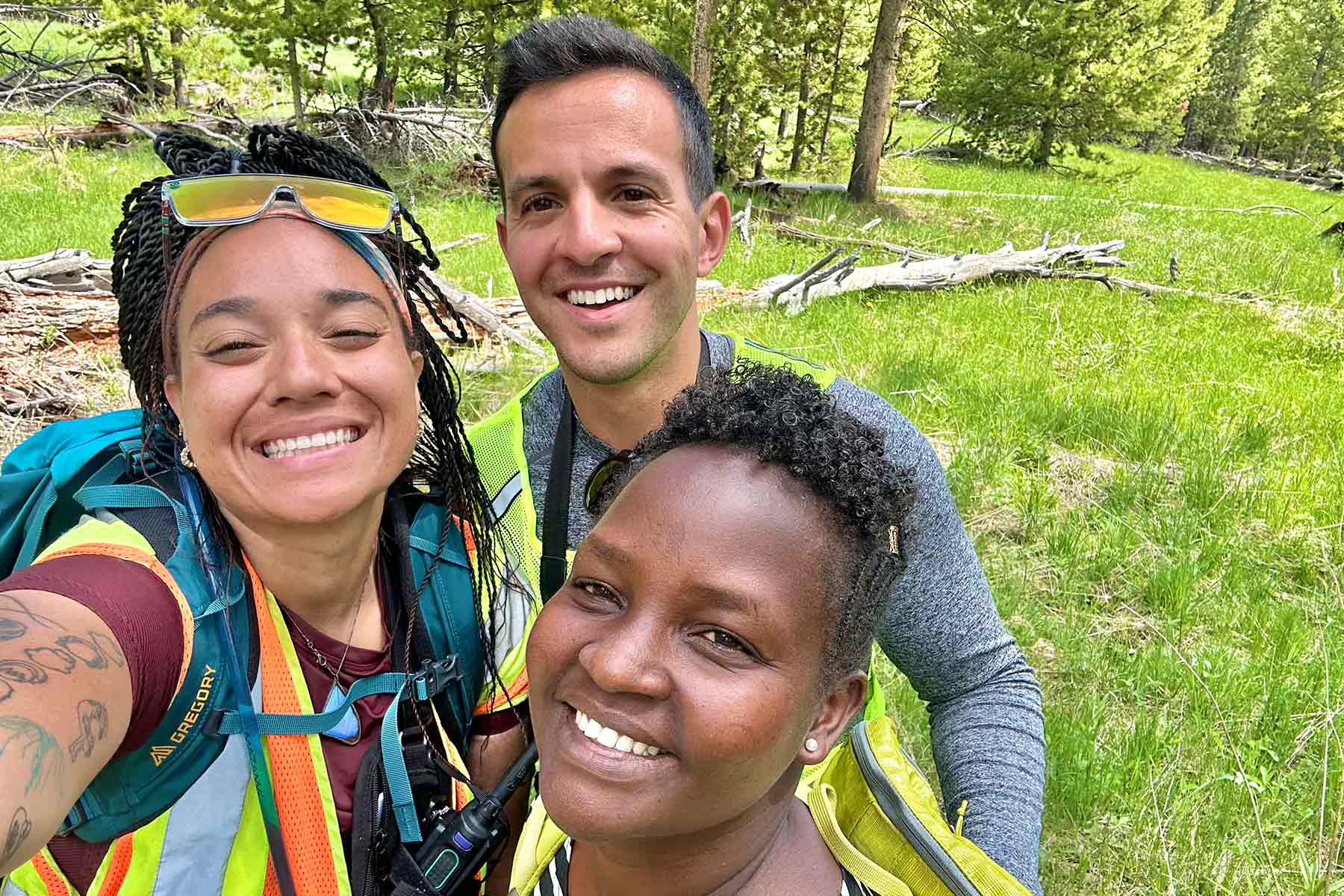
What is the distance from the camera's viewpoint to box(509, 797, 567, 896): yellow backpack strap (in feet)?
5.57

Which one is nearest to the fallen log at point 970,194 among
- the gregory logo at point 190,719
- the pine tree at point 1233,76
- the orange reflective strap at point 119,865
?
the gregory logo at point 190,719

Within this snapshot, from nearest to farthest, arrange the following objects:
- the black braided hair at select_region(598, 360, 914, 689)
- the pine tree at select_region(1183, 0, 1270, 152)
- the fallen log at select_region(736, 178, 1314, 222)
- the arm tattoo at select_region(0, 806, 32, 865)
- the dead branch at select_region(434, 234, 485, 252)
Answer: the arm tattoo at select_region(0, 806, 32, 865), the black braided hair at select_region(598, 360, 914, 689), the dead branch at select_region(434, 234, 485, 252), the fallen log at select_region(736, 178, 1314, 222), the pine tree at select_region(1183, 0, 1270, 152)

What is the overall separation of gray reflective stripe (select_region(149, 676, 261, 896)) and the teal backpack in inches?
1.1

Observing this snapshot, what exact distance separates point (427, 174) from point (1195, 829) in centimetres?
1287

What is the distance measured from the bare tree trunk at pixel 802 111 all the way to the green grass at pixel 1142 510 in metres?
6.01

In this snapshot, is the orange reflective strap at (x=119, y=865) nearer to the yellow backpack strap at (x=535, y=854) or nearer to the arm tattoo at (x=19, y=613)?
the arm tattoo at (x=19, y=613)

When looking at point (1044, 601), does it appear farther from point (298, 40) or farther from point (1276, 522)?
point (298, 40)

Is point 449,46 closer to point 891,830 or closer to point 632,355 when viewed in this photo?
point 632,355

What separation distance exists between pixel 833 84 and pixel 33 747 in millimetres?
18189

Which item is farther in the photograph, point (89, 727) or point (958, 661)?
point (958, 661)

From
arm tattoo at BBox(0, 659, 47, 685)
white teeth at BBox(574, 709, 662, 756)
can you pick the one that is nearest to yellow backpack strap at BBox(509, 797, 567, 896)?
white teeth at BBox(574, 709, 662, 756)

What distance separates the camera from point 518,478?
8.15ft

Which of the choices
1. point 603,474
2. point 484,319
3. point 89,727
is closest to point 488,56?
point 484,319

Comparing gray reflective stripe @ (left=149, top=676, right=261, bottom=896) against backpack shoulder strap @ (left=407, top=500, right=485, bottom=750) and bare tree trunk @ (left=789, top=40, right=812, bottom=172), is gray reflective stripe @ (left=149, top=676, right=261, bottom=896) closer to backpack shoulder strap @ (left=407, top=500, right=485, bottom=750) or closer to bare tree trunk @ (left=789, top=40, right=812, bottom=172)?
backpack shoulder strap @ (left=407, top=500, right=485, bottom=750)
